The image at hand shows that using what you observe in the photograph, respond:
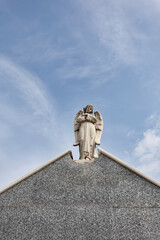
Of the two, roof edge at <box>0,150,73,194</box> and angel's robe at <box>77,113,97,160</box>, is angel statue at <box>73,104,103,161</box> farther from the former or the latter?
roof edge at <box>0,150,73,194</box>

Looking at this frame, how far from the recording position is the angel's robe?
303 inches

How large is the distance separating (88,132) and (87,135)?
0.13 metres

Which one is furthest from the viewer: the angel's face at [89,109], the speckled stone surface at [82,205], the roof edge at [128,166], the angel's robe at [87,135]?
the angel's face at [89,109]

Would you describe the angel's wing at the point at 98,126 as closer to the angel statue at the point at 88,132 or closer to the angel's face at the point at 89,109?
the angel statue at the point at 88,132

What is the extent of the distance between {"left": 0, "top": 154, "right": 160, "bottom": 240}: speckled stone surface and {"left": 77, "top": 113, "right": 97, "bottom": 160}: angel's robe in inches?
49.0

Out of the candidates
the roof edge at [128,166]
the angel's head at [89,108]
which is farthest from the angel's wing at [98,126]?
the roof edge at [128,166]

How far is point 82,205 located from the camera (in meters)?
5.64

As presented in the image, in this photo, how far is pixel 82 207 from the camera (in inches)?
221

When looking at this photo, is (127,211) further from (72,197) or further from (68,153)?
(68,153)

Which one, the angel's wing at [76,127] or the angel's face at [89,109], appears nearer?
the angel's wing at [76,127]

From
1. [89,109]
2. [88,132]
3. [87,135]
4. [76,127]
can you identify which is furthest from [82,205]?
[89,109]

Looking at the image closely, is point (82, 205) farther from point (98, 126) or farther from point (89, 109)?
point (89, 109)

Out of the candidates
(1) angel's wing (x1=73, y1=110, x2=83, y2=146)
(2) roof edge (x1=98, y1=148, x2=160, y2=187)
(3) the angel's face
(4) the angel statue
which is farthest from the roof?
(3) the angel's face

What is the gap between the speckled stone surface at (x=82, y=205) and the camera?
17.1 ft
